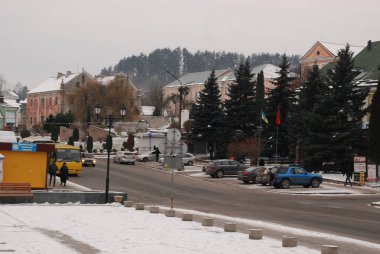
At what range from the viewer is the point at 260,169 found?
46406 mm

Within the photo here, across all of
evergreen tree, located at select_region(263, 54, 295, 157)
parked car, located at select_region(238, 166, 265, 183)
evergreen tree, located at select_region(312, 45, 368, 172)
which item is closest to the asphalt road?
parked car, located at select_region(238, 166, 265, 183)

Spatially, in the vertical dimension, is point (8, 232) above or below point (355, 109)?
below

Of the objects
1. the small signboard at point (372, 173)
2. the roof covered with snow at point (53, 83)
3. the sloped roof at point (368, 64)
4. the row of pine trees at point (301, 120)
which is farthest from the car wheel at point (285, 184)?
the roof covered with snow at point (53, 83)

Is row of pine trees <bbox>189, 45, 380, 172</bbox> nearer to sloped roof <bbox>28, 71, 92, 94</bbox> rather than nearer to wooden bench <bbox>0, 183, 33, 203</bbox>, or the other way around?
wooden bench <bbox>0, 183, 33, 203</bbox>

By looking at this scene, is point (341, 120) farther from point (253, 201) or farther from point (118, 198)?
point (118, 198)

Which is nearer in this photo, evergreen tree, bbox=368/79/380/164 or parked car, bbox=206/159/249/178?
evergreen tree, bbox=368/79/380/164

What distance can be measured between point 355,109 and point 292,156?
13529 mm

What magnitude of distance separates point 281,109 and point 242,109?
14.5ft

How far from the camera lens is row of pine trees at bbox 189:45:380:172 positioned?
52281 mm

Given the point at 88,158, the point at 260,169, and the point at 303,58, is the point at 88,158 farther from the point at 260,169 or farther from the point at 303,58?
the point at 303,58

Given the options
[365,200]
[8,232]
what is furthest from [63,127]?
[8,232]

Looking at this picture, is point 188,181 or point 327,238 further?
point 188,181

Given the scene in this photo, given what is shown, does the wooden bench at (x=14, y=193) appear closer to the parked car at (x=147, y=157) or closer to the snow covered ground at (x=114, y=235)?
the snow covered ground at (x=114, y=235)

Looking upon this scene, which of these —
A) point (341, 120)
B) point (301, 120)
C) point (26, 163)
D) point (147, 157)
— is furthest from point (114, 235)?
point (147, 157)
